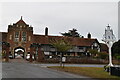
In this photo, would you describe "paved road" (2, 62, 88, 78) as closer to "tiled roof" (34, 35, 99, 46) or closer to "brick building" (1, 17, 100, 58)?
"brick building" (1, 17, 100, 58)

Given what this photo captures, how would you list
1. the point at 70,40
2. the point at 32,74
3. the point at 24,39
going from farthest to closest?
the point at 70,40 → the point at 24,39 → the point at 32,74

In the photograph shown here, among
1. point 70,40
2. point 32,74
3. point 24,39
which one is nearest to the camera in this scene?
point 32,74

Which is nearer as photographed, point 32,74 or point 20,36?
point 32,74

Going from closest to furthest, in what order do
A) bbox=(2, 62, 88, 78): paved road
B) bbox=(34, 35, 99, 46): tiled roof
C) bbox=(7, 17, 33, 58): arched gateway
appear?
bbox=(2, 62, 88, 78): paved road < bbox=(7, 17, 33, 58): arched gateway < bbox=(34, 35, 99, 46): tiled roof

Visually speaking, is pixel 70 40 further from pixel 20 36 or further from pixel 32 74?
pixel 32 74

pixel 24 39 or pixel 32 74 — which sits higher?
pixel 24 39

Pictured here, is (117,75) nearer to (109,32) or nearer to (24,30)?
(109,32)

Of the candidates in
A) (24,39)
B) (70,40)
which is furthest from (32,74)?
(70,40)

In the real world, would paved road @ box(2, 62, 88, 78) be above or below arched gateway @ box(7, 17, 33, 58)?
below

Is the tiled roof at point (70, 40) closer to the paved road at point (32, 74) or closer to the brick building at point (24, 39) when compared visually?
the brick building at point (24, 39)

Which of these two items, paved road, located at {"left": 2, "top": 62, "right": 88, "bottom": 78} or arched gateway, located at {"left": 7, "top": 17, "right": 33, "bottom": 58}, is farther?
arched gateway, located at {"left": 7, "top": 17, "right": 33, "bottom": 58}

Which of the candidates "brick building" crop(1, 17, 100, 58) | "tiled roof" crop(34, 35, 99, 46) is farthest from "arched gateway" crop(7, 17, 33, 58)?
"tiled roof" crop(34, 35, 99, 46)

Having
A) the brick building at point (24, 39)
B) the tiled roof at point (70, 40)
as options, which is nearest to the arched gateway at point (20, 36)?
the brick building at point (24, 39)

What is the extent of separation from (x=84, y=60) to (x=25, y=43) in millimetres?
20015
